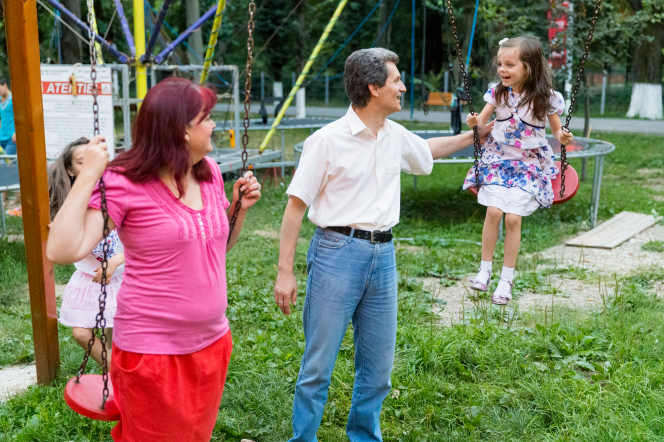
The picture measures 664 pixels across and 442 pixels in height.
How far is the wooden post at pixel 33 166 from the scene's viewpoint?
376cm

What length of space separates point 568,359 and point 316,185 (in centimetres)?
218

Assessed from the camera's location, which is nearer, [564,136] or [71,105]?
[564,136]

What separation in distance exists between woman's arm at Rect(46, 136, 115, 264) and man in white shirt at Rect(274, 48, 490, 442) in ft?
3.15

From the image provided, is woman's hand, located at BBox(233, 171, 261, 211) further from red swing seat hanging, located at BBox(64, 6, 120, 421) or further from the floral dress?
the floral dress

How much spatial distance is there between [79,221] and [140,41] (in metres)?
7.08

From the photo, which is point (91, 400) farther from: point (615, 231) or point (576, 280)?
point (615, 231)

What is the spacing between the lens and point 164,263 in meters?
2.18

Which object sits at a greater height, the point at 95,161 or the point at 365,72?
the point at 365,72

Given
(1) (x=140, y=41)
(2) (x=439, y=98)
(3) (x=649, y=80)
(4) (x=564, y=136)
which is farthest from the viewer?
(2) (x=439, y=98)

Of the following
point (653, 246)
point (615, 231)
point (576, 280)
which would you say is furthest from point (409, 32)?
point (576, 280)

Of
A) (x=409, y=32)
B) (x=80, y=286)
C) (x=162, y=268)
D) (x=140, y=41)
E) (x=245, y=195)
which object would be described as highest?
(x=409, y=32)

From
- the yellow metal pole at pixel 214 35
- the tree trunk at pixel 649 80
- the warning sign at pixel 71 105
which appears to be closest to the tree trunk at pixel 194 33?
the yellow metal pole at pixel 214 35

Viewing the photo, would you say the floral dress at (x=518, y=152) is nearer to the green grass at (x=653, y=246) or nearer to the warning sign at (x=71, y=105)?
the green grass at (x=653, y=246)

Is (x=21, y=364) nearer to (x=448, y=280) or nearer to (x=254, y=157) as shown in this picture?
(x=448, y=280)
